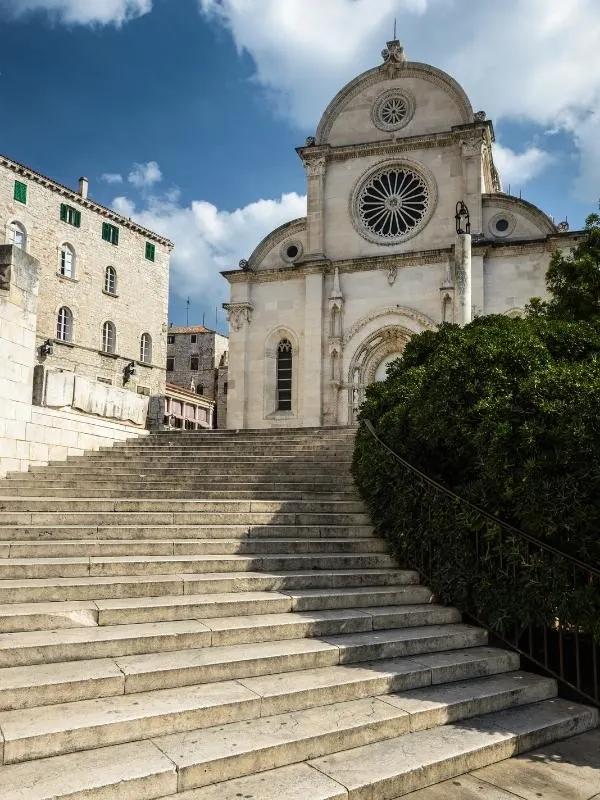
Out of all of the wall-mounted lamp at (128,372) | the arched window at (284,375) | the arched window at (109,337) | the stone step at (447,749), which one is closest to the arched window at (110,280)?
the arched window at (109,337)

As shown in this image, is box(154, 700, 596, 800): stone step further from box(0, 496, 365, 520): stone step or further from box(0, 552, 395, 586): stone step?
box(0, 496, 365, 520): stone step

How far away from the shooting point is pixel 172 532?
25.6ft

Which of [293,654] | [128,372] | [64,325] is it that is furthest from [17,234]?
[293,654]

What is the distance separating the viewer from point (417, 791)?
436 centimetres

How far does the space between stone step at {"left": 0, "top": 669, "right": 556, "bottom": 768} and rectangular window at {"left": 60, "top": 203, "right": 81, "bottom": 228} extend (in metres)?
35.0

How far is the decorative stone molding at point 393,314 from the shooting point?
24.2m

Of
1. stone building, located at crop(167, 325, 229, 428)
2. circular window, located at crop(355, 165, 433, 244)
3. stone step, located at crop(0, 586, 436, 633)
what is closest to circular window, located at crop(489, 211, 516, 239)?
circular window, located at crop(355, 165, 433, 244)

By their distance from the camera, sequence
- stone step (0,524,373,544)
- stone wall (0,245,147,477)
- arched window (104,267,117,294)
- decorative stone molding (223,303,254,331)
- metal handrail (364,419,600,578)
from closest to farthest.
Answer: metal handrail (364,419,600,578), stone step (0,524,373,544), stone wall (0,245,147,477), decorative stone molding (223,303,254,331), arched window (104,267,117,294)

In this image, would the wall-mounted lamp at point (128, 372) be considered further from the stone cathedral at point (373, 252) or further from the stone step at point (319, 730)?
the stone step at point (319, 730)

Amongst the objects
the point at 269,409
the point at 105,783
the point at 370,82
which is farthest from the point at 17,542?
the point at 370,82

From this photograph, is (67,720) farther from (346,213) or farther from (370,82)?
(370,82)

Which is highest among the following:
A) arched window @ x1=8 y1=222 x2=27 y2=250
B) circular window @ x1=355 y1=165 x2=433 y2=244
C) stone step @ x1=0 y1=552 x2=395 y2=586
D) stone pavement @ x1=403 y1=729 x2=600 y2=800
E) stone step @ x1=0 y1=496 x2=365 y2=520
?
arched window @ x1=8 y1=222 x2=27 y2=250

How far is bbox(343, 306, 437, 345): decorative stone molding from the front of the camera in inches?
954

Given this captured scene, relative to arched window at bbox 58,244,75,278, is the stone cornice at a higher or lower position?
higher
